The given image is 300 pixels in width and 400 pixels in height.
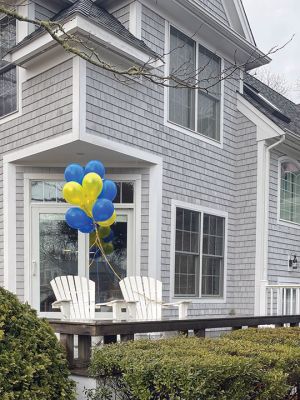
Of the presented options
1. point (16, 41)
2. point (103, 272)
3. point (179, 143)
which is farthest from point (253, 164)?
point (16, 41)

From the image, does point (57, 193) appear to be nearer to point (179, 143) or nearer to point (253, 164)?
point (179, 143)

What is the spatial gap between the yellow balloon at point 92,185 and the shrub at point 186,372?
110 inches

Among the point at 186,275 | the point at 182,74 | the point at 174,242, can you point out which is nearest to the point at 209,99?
the point at 182,74

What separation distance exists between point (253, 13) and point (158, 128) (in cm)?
457

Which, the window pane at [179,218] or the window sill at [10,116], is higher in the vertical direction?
the window sill at [10,116]

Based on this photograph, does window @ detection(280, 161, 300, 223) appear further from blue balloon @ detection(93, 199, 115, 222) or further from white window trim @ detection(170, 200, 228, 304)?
blue balloon @ detection(93, 199, 115, 222)

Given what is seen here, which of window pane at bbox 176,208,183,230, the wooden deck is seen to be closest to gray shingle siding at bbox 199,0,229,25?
window pane at bbox 176,208,183,230

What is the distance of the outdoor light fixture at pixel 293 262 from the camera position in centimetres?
964

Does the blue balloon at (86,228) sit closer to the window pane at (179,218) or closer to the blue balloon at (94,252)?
the blue balloon at (94,252)

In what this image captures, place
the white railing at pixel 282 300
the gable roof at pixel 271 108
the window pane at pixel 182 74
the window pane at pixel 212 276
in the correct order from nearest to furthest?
the window pane at pixel 182 74, the white railing at pixel 282 300, the window pane at pixel 212 276, the gable roof at pixel 271 108

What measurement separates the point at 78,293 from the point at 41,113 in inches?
102

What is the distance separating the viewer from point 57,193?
729cm

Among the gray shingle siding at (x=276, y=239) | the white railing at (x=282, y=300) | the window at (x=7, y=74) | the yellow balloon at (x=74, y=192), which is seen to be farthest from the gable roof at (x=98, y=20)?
the white railing at (x=282, y=300)

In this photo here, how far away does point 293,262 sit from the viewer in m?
9.73
